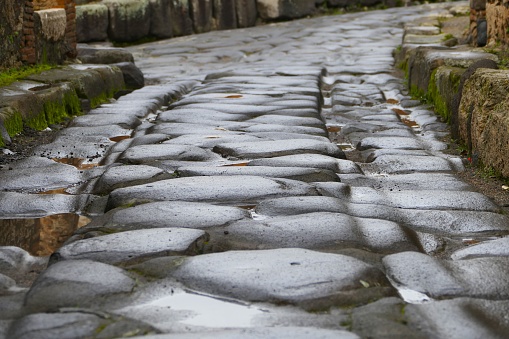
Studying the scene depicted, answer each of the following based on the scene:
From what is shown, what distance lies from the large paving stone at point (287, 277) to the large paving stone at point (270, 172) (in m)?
0.96

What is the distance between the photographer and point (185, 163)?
3.28 metres

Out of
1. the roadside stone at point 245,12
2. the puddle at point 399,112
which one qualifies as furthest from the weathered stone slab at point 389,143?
the roadside stone at point 245,12

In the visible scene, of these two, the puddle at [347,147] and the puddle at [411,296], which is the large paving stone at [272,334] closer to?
the puddle at [411,296]

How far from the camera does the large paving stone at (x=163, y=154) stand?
11.0 feet

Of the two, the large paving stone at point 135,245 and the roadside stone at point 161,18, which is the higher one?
the roadside stone at point 161,18

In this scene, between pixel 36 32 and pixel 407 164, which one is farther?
pixel 36 32

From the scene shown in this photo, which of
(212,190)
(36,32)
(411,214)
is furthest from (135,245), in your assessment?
(36,32)

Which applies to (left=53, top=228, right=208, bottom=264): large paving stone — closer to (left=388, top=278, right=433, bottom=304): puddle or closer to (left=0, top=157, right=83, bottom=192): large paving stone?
(left=388, top=278, right=433, bottom=304): puddle

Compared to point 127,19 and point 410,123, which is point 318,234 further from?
point 127,19

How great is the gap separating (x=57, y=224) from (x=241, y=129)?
5.28 feet

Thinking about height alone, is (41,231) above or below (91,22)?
below

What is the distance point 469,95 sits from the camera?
3.74 meters

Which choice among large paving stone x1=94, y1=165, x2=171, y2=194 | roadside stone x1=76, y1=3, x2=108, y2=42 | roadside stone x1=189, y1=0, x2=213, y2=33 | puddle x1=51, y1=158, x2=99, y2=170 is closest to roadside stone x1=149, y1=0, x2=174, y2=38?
roadside stone x1=189, y1=0, x2=213, y2=33

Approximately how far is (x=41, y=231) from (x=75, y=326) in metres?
0.93
